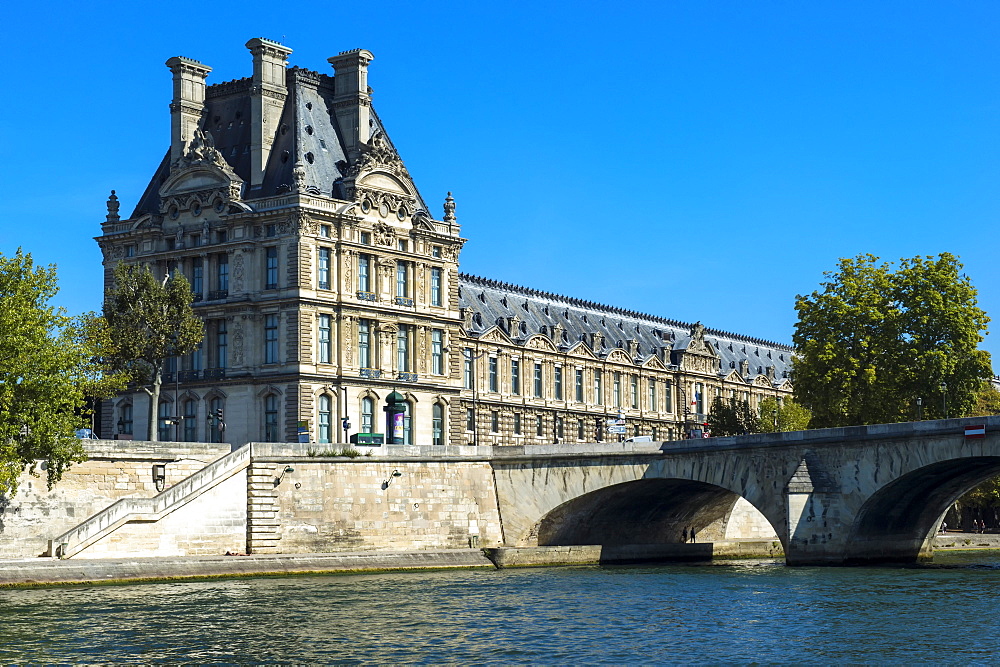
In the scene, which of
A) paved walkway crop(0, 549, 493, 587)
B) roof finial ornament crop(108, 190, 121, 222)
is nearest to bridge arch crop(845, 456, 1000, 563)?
paved walkway crop(0, 549, 493, 587)

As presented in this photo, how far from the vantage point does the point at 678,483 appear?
8250 centimetres


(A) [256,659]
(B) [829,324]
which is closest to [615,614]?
(A) [256,659]

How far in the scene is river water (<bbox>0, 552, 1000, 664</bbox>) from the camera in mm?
44938

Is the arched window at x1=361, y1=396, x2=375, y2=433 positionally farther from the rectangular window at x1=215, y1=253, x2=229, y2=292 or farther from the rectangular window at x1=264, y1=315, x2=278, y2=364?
the rectangular window at x1=215, y1=253, x2=229, y2=292

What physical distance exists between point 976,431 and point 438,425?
137 ft

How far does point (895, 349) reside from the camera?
90.6 m

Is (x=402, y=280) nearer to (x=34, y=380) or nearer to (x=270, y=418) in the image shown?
(x=270, y=418)

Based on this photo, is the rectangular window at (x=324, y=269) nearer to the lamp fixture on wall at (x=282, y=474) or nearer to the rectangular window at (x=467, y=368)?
the lamp fixture on wall at (x=282, y=474)

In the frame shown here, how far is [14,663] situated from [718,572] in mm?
40320

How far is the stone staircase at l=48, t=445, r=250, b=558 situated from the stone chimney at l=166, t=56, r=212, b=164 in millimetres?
35101

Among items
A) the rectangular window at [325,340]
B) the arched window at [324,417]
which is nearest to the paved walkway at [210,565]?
the arched window at [324,417]

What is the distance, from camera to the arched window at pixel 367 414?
9806cm

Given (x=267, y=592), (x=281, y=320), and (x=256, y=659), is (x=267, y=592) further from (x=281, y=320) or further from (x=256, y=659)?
(x=281, y=320)

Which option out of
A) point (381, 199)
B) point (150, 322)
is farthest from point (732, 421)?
point (150, 322)
